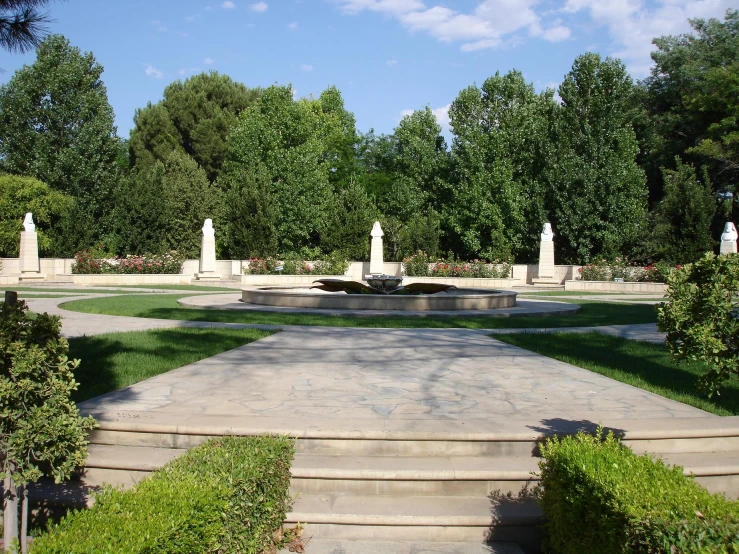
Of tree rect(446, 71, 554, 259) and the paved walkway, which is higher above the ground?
tree rect(446, 71, 554, 259)

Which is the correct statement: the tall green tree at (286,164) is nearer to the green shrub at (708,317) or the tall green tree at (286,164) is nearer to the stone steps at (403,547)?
the stone steps at (403,547)

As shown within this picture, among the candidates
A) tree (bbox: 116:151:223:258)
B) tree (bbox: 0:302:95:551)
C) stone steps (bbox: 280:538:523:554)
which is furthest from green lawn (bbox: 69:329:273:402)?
tree (bbox: 116:151:223:258)

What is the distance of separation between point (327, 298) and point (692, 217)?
23336 mm

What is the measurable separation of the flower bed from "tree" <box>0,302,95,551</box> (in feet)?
88.9

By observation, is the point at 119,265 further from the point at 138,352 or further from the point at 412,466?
the point at 412,466

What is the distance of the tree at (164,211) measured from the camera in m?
34.8

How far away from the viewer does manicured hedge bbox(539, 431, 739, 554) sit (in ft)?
8.55

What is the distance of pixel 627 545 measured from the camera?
9.34 feet

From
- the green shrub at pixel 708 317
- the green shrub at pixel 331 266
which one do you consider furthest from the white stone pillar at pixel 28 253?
the green shrub at pixel 708 317

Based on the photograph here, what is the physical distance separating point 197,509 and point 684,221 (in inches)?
1287

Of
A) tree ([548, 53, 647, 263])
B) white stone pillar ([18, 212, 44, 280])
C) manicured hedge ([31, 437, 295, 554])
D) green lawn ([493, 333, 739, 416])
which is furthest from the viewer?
tree ([548, 53, 647, 263])

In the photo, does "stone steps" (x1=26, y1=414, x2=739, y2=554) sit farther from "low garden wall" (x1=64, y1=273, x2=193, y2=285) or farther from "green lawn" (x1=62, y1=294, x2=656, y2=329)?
"low garden wall" (x1=64, y1=273, x2=193, y2=285)

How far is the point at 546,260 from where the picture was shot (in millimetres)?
31406

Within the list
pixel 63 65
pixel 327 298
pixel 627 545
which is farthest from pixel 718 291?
pixel 63 65
